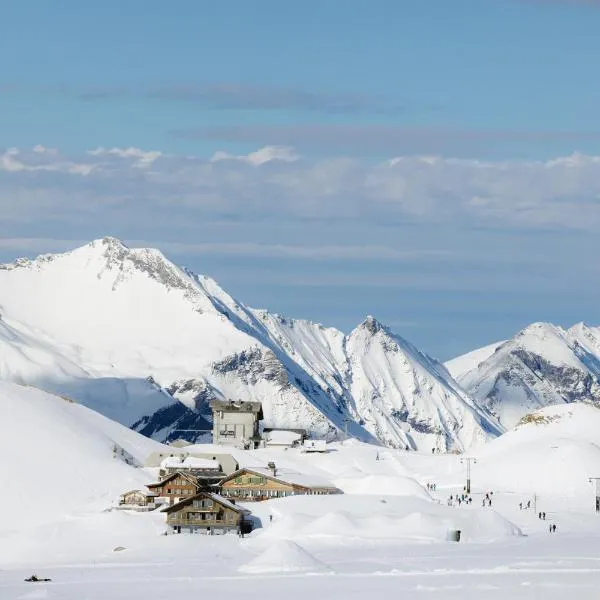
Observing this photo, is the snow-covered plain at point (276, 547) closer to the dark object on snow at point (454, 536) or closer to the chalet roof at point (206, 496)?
the dark object on snow at point (454, 536)

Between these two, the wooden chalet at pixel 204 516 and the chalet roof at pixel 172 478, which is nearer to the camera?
the wooden chalet at pixel 204 516

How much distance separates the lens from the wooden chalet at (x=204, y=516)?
168 metres

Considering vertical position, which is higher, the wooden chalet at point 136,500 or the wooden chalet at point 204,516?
the wooden chalet at point 136,500

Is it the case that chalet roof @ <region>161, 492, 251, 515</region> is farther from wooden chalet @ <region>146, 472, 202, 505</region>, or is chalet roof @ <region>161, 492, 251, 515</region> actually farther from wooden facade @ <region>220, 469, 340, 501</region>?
wooden facade @ <region>220, 469, 340, 501</region>

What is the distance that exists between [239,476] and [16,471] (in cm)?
2199

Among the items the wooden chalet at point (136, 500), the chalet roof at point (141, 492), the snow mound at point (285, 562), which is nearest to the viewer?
the snow mound at point (285, 562)

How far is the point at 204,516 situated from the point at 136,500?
12.7m

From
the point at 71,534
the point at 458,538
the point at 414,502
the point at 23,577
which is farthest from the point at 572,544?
the point at 23,577

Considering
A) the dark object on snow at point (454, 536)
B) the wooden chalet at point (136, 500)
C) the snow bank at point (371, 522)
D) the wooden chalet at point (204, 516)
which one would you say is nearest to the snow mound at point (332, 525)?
the snow bank at point (371, 522)

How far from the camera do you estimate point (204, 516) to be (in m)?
169

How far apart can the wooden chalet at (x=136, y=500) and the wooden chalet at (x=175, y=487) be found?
7.93 ft

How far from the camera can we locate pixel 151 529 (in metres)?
166

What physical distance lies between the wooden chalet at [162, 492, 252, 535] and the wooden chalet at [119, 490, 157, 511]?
8131 mm

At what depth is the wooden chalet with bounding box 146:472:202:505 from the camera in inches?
7288
